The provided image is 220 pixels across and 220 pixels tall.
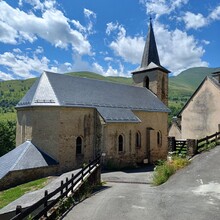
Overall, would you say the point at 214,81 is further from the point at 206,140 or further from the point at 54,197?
the point at 54,197

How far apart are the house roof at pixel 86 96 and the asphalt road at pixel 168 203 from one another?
1172 centimetres

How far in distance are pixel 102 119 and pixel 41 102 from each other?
6.11m

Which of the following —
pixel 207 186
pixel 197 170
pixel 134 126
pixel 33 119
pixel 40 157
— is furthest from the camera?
pixel 134 126

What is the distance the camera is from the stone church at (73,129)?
2116 centimetres

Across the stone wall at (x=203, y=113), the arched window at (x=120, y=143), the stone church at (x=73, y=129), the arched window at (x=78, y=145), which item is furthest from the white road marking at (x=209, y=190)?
the stone wall at (x=203, y=113)

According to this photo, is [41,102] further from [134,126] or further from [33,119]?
[134,126]

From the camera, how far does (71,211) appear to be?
30.6 ft

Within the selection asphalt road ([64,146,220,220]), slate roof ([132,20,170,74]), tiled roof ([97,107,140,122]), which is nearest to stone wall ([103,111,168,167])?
tiled roof ([97,107,140,122])

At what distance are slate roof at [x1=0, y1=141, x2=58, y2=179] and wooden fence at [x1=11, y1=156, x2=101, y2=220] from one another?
6165mm

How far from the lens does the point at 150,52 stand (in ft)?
119

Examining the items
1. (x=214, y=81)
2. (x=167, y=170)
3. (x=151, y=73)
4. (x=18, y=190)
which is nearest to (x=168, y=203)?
(x=167, y=170)

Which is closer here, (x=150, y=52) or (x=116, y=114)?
(x=116, y=114)

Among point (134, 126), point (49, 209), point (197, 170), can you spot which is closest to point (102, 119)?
point (134, 126)

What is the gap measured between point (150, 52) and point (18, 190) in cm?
2749
